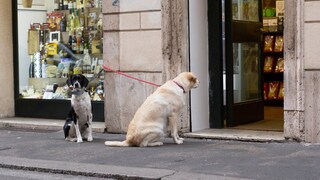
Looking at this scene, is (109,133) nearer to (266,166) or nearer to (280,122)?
(280,122)

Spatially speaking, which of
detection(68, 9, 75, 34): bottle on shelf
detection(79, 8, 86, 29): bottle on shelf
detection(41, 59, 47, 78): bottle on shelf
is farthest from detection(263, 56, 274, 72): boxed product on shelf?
detection(41, 59, 47, 78): bottle on shelf

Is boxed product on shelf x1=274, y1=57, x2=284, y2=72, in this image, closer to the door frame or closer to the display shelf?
the display shelf

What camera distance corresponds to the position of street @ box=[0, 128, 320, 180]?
830 cm

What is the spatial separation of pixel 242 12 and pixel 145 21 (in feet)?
6.68

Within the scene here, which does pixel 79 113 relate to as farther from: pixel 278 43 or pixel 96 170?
pixel 278 43

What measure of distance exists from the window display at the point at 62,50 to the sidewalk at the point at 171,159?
2406 mm

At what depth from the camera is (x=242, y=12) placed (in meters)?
12.6

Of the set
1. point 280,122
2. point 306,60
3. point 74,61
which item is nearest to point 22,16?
point 74,61

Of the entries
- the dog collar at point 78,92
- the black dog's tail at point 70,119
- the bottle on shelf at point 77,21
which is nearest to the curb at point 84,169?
the black dog's tail at point 70,119

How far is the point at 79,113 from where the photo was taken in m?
11.2

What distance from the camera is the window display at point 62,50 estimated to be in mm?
13625

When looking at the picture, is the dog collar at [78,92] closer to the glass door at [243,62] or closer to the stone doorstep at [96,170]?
the stone doorstep at [96,170]

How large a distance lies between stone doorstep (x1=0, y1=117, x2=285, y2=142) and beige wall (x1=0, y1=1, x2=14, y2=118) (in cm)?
61

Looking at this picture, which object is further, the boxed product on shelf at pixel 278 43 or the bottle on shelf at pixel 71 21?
the boxed product on shelf at pixel 278 43
